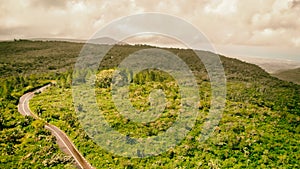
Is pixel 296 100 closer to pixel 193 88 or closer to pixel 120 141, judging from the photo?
pixel 193 88

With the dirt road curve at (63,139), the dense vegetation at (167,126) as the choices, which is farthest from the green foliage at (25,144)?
the dirt road curve at (63,139)

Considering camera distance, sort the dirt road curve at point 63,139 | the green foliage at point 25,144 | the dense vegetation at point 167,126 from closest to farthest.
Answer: the green foliage at point 25,144, the dirt road curve at point 63,139, the dense vegetation at point 167,126

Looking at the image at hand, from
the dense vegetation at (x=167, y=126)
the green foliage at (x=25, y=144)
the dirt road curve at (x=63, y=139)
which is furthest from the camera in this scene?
the dense vegetation at (x=167, y=126)

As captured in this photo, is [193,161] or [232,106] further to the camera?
[232,106]

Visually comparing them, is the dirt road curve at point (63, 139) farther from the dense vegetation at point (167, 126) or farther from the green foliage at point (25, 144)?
the green foliage at point (25, 144)

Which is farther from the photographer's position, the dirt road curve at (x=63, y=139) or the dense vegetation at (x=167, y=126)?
the dense vegetation at (x=167, y=126)

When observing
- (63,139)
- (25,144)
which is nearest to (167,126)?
(63,139)

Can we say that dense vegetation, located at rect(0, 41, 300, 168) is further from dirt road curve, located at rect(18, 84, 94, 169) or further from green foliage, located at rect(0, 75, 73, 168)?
dirt road curve, located at rect(18, 84, 94, 169)

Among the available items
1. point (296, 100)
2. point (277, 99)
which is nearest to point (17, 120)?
point (277, 99)

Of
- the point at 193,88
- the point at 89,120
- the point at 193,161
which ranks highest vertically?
the point at 193,88

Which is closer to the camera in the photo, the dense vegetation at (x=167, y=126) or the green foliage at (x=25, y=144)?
the green foliage at (x=25, y=144)

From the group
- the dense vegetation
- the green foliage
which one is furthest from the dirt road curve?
the green foliage
